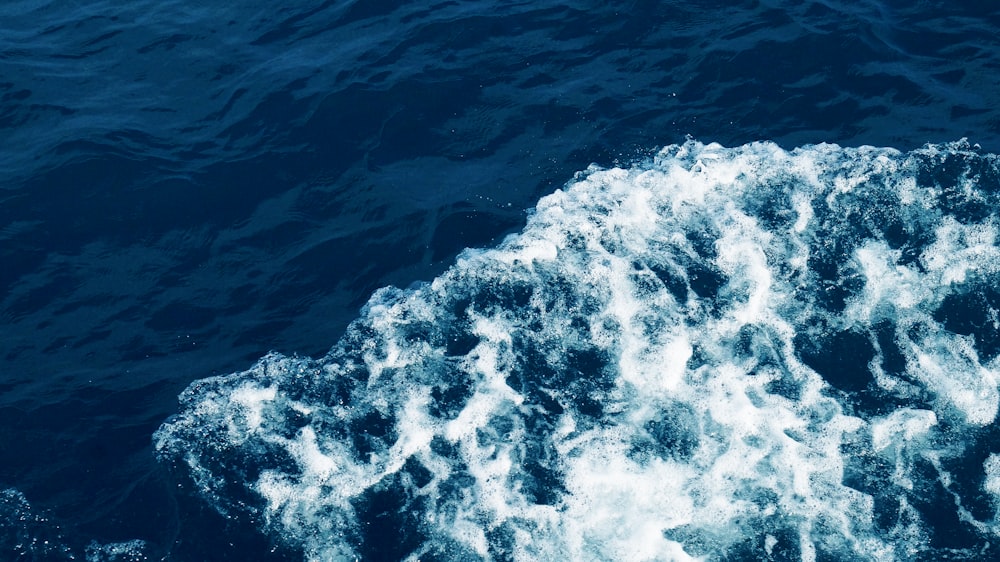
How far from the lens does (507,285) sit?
9.42 m

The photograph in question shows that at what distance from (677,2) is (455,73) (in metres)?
3.88

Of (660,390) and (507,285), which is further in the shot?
(507,285)

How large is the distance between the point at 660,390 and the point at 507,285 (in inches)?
86.1

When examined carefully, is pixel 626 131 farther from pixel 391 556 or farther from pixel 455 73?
pixel 391 556

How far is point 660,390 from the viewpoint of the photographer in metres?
8.33

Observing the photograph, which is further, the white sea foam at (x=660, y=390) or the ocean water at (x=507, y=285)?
the ocean water at (x=507, y=285)

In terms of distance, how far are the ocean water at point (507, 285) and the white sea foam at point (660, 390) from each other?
4cm

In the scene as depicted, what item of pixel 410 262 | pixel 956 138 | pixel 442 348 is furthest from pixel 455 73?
pixel 956 138

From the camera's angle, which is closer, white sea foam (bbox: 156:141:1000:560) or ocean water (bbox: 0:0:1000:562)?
white sea foam (bbox: 156:141:1000:560)

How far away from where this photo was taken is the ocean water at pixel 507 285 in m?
7.61

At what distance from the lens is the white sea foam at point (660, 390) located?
292 inches

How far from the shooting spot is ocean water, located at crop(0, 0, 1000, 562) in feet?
25.0

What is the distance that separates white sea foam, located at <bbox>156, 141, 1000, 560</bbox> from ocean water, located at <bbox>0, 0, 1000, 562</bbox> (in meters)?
0.04

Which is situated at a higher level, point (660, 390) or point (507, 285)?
point (507, 285)
